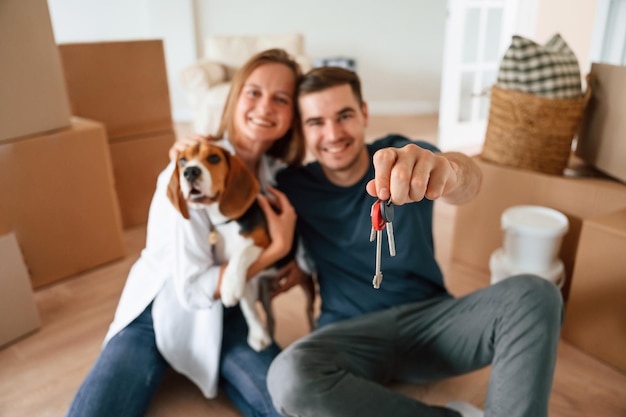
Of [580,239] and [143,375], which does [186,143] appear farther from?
[580,239]

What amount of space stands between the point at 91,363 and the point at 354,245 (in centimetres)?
84

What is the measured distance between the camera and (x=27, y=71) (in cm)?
165

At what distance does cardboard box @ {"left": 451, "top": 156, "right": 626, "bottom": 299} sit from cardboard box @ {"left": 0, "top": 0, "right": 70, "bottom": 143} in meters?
1.51

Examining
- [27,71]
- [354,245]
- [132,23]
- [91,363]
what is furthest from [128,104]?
[132,23]

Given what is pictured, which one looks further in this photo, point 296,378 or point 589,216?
point 589,216

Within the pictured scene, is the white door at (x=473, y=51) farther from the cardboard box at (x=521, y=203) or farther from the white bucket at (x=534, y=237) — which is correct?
the white bucket at (x=534, y=237)

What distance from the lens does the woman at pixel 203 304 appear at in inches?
43.8

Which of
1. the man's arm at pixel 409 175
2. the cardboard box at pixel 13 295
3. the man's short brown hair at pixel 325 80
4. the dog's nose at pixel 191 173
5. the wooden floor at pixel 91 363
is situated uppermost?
the man's short brown hair at pixel 325 80

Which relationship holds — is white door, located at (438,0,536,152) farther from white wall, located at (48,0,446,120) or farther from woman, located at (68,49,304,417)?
woman, located at (68,49,304,417)

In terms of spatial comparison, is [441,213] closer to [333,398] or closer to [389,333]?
[389,333]

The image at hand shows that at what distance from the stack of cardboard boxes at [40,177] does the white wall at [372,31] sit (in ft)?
9.38

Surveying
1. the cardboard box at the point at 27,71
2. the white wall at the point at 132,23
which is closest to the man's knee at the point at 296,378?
the cardboard box at the point at 27,71

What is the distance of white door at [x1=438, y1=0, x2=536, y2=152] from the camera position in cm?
334

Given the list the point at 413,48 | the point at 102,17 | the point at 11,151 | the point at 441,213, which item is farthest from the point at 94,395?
the point at 413,48
